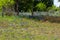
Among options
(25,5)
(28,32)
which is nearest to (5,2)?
(25,5)

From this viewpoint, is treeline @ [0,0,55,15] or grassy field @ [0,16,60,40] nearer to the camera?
grassy field @ [0,16,60,40]

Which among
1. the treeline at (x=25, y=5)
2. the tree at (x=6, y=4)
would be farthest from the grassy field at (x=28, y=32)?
the tree at (x=6, y=4)

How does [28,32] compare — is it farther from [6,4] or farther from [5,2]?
[6,4]

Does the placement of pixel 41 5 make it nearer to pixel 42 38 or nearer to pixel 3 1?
pixel 3 1

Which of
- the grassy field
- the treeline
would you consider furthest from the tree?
the grassy field

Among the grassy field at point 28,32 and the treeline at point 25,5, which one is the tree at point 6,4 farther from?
the grassy field at point 28,32

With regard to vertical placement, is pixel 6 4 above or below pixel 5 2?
below

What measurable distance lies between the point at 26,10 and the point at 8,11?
12647 mm

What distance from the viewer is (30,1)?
32281 millimetres

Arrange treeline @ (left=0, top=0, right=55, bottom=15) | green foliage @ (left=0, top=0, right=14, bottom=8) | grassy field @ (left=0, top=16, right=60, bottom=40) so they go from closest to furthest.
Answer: grassy field @ (left=0, top=16, right=60, bottom=40) → green foliage @ (left=0, top=0, right=14, bottom=8) → treeline @ (left=0, top=0, right=55, bottom=15)

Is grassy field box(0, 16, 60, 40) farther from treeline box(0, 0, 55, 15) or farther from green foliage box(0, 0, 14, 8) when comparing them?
green foliage box(0, 0, 14, 8)

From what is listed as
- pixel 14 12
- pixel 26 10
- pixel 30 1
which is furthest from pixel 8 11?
pixel 26 10

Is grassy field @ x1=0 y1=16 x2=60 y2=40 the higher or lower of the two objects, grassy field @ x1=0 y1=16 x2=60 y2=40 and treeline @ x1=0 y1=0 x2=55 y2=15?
the higher

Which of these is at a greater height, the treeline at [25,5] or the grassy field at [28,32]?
the grassy field at [28,32]
